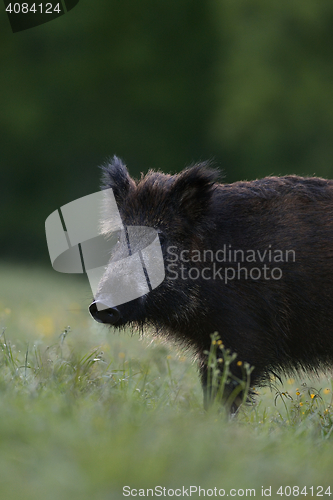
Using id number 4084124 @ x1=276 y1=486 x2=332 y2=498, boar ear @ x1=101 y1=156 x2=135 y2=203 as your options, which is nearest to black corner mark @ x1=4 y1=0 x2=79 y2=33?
boar ear @ x1=101 y1=156 x2=135 y2=203

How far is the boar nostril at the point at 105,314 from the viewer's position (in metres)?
3.52

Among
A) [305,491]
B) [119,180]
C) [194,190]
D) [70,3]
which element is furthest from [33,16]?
[305,491]

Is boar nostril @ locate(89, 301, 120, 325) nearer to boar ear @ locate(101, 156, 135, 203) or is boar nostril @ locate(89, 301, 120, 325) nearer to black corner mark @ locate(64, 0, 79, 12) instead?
boar ear @ locate(101, 156, 135, 203)

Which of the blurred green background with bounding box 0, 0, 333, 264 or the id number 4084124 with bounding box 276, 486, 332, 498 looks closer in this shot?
the id number 4084124 with bounding box 276, 486, 332, 498

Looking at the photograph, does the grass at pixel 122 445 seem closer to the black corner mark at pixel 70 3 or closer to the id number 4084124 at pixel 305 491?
the id number 4084124 at pixel 305 491

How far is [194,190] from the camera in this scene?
13.0 ft

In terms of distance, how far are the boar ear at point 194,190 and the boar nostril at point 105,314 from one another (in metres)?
0.83

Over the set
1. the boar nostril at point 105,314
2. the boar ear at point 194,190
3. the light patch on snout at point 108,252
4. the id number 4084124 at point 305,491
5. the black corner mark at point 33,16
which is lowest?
the id number 4084124 at point 305,491

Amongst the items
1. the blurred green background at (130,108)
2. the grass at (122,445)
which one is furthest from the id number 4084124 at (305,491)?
the blurred green background at (130,108)

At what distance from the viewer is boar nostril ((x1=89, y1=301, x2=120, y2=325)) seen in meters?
3.52

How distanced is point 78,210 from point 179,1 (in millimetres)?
10144

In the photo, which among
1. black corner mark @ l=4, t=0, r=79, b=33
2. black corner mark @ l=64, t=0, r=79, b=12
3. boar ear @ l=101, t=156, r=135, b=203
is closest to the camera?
boar ear @ l=101, t=156, r=135, b=203

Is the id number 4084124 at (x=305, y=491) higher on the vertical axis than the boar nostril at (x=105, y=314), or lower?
lower

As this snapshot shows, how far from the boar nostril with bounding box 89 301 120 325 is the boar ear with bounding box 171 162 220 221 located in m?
0.83
